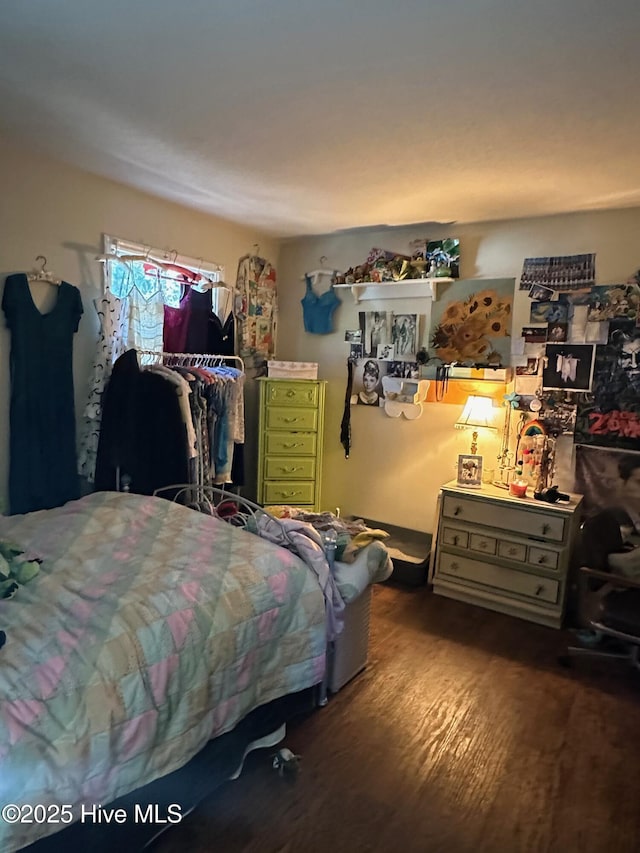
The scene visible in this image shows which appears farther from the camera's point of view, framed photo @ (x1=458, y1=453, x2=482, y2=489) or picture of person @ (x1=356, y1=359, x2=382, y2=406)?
picture of person @ (x1=356, y1=359, x2=382, y2=406)

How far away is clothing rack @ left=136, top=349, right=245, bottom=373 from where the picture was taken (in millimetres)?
3469

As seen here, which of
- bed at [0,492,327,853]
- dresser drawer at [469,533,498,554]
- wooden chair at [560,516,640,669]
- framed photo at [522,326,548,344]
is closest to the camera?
bed at [0,492,327,853]

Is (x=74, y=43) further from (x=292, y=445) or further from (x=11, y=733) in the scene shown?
(x=292, y=445)

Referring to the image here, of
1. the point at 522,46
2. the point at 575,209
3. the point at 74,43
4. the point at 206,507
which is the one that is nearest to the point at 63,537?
the point at 206,507

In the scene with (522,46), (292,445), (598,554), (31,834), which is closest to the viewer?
(31,834)

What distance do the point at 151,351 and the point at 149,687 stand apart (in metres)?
2.34

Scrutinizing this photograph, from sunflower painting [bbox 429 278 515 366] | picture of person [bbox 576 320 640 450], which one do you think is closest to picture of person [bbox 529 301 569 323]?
sunflower painting [bbox 429 278 515 366]

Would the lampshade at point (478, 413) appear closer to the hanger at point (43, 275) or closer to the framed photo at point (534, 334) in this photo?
the framed photo at point (534, 334)

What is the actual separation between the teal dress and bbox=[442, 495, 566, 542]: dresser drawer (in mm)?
2305

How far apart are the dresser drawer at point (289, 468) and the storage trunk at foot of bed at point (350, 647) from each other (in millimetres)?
1593

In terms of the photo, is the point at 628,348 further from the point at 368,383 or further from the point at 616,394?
the point at 368,383

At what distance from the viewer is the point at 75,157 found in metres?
2.87

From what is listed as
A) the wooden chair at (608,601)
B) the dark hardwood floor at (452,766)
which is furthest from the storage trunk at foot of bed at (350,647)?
the wooden chair at (608,601)

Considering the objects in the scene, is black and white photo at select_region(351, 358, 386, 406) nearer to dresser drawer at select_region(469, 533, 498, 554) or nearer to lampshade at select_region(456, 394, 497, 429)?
lampshade at select_region(456, 394, 497, 429)
